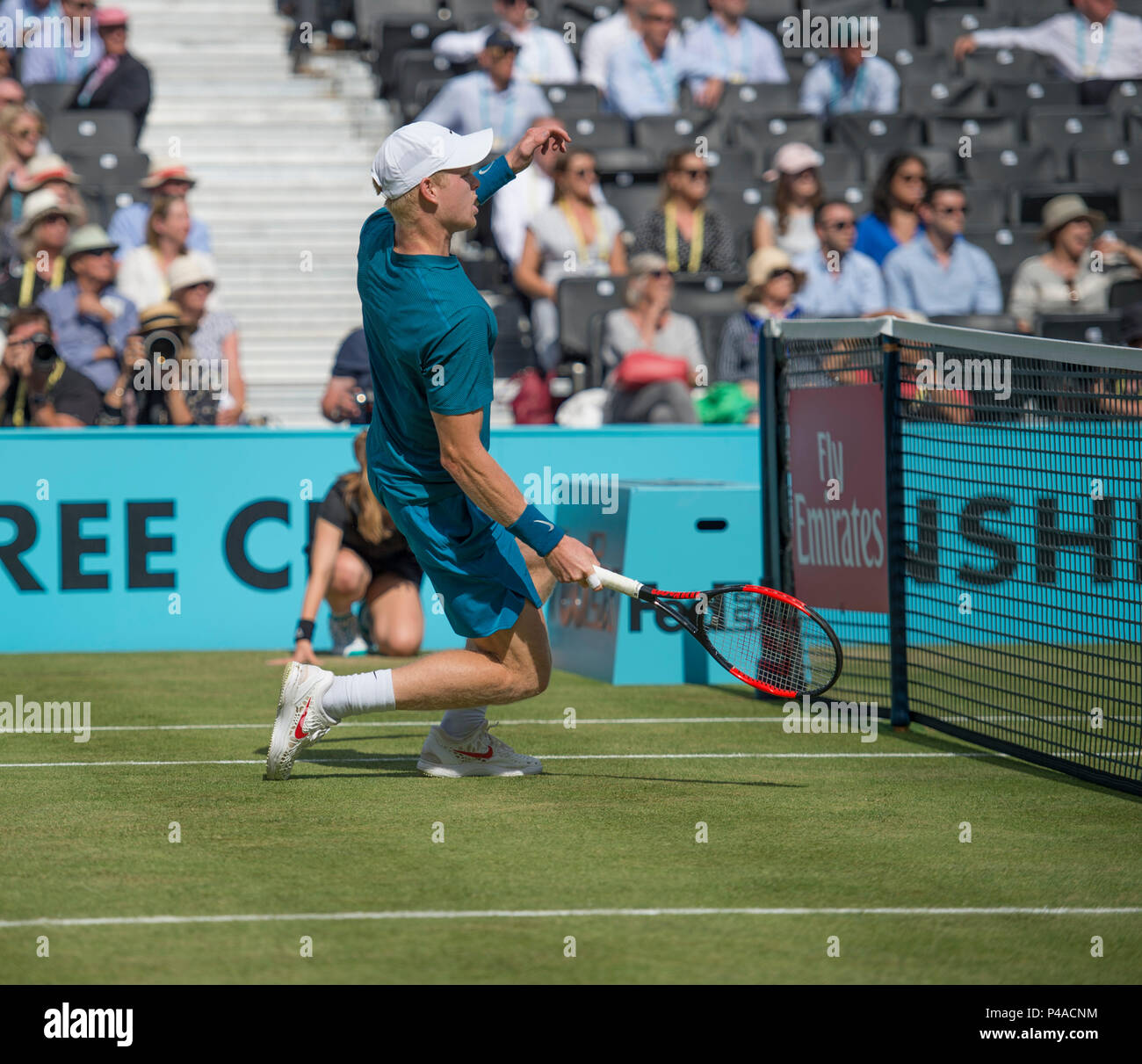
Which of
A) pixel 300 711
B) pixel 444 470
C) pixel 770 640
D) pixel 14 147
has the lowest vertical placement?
pixel 300 711

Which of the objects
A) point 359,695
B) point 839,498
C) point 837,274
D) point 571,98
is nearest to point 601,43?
point 571,98

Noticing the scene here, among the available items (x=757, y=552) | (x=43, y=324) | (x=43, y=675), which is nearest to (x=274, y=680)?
(x=43, y=675)

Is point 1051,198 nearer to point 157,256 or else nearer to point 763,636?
point 157,256

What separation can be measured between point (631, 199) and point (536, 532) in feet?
28.0

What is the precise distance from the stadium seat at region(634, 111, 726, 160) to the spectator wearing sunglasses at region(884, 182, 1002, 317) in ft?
7.59

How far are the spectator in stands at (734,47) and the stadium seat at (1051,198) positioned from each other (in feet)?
8.47

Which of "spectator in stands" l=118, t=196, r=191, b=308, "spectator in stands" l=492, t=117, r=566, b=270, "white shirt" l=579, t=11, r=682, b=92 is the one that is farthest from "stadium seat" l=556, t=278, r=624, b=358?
"white shirt" l=579, t=11, r=682, b=92

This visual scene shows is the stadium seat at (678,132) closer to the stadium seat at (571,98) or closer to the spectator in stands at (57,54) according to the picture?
the stadium seat at (571,98)

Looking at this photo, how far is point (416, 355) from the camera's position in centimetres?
535

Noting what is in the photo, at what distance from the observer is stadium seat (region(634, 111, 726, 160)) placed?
14.1 m

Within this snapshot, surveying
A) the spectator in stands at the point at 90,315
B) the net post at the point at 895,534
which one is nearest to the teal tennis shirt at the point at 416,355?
the net post at the point at 895,534

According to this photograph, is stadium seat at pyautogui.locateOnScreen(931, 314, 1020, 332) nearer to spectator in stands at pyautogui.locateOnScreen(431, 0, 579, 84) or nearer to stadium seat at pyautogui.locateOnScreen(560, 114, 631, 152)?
stadium seat at pyautogui.locateOnScreen(560, 114, 631, 152)
